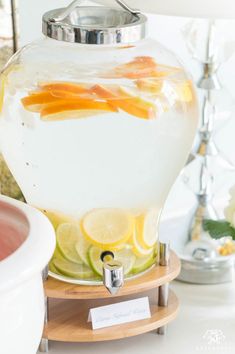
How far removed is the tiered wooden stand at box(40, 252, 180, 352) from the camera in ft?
3.91

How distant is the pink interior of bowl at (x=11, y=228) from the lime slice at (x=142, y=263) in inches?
9.9

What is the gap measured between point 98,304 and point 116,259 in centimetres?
8

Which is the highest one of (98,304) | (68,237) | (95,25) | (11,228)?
(95,25)

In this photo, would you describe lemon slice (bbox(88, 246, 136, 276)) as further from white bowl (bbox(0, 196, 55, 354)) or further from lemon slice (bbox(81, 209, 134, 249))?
white bowl (bbox(0, 196, 55, 354))

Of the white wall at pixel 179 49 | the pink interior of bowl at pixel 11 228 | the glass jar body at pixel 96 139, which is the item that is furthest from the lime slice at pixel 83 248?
the white wall at pixel 179 49

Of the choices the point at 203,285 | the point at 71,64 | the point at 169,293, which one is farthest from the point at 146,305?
the point at 71,64

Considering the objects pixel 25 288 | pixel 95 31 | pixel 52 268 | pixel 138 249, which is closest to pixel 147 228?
pixel 138 249

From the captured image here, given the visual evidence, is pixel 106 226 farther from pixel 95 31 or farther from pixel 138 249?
pixel 95 31

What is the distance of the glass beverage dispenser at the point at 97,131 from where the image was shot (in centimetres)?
115

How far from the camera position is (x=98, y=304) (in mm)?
1255

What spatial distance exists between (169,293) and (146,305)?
0.23ft

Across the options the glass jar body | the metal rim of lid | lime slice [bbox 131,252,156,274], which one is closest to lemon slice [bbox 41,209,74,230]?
the glass jar body

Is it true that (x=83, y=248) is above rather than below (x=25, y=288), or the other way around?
below

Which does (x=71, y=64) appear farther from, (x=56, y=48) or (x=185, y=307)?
(x=185, y=307)
